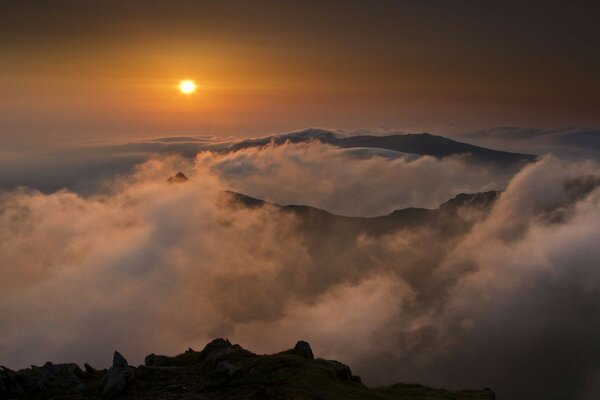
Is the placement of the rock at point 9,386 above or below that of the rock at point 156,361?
below

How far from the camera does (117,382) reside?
2227 inches

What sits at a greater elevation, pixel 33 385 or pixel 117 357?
pixel 117 357

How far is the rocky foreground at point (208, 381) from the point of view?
176 ft

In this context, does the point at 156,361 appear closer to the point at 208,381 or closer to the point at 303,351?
the point at 208,381

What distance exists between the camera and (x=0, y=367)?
185 feet

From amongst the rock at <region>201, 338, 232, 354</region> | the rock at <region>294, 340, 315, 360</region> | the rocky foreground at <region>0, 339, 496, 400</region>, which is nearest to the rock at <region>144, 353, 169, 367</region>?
the rocky foreground at <region>0, 339, 496, 400</region>

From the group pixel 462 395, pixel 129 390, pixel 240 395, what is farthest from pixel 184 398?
pixel 462 395

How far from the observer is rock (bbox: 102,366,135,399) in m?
55.9

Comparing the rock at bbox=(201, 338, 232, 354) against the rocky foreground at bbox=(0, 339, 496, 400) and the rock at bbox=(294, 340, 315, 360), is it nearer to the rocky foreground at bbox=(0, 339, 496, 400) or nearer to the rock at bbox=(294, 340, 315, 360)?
the rocky foreground at bbox=(0, 339, 496, 400)

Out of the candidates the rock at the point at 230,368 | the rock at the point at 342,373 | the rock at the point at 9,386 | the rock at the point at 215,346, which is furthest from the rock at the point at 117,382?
the rock at the point at 342,373

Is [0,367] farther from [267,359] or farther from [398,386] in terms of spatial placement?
[398,386]

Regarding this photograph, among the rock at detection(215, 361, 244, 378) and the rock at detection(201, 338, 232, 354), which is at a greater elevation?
the rock at detection(201, 338, 232, 354)

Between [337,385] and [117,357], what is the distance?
3169 centimetres

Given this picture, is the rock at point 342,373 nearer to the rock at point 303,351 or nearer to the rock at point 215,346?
the rock at point 303,351
